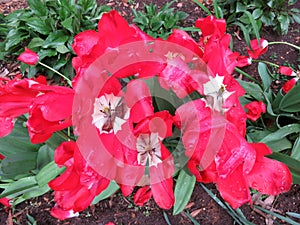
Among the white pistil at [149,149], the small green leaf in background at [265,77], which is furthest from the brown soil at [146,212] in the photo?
the white pistil at [149,149]

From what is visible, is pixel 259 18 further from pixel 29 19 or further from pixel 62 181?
pixel 62 181

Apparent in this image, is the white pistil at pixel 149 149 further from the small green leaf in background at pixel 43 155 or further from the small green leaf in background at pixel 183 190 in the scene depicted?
the small green leaf in background at pixel 43 155

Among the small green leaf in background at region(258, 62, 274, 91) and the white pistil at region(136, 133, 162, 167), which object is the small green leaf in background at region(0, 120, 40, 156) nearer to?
the white pistil at region(136, 133, 162, 167)

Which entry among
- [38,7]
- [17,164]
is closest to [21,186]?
[17,164]

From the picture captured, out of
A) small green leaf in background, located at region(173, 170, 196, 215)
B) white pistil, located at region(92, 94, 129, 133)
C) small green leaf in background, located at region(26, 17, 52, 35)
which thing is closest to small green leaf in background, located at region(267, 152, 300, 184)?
small green leaf in background, located at region(173, 170, 196, 215)

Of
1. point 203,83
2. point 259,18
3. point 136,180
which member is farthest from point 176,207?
point 259,18
